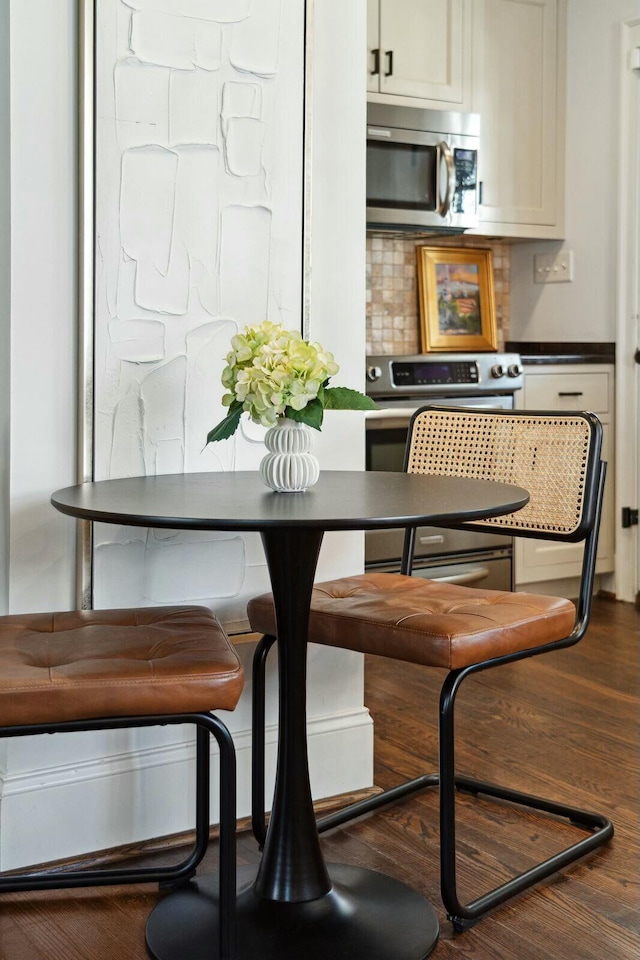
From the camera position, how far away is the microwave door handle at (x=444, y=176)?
408cm

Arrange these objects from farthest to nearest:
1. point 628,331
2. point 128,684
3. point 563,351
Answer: point 563,351 < point 628,331 < point 128,684

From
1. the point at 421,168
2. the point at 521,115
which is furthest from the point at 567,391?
the point at 521,115

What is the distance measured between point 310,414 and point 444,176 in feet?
8.47

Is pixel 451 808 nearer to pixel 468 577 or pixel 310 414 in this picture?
pixel 310 414

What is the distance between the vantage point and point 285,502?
66.8 inches

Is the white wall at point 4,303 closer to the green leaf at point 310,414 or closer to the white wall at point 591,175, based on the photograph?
the green leaf at point 310,414

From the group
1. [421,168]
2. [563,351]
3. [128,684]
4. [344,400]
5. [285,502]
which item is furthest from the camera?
[563,351]

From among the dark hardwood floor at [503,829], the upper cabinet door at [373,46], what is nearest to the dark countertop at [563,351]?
the upper cabinet door at [373,46]

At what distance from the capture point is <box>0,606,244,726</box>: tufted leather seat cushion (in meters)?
Answer: 1.51

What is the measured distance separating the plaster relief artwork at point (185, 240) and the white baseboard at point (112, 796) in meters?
0.31

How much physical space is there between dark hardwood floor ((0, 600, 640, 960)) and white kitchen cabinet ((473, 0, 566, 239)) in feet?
6.57

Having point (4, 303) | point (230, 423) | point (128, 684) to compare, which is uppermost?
point (4, 303)

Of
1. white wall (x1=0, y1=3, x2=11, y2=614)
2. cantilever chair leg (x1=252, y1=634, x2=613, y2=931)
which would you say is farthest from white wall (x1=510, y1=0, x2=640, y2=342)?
white wall (x1=0, y1=3, x2=11, y2=614)

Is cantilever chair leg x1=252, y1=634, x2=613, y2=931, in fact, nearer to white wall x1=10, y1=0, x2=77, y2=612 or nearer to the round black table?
the round black table
